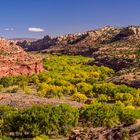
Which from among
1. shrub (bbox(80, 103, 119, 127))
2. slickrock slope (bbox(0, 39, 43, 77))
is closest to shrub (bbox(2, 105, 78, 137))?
shrub (bbox(80, 103, 119, 127))

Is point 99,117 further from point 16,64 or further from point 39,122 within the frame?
point 16,64

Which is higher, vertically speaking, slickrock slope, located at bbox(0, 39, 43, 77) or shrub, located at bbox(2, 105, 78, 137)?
slickrock slope, located at bbox(0, 39, 43, 77)

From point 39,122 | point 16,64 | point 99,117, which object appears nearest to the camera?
point 39,122

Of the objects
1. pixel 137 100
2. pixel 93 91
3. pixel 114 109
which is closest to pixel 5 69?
pixel 93 91

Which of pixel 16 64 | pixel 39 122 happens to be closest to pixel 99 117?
pixel 39 122

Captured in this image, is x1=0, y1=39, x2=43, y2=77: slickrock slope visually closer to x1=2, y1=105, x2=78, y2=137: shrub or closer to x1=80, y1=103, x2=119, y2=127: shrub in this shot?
x1=80, y1=103, x2=119, y2=127: shrub

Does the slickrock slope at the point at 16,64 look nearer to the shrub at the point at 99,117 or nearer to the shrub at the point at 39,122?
the shrub at the point at 99,117

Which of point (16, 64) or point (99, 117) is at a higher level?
point (16, 64)

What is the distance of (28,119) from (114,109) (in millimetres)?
12744

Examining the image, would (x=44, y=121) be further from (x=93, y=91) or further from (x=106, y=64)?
(x=106, y=64)

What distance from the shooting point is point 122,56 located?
17075 centimetres

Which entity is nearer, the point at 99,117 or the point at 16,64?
the point at 99,117

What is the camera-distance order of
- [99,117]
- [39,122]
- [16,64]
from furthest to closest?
[16,64], [99,117], [39,122]

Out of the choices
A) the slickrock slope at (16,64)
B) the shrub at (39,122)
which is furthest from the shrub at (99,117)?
the slickrock slope at (16,64)
